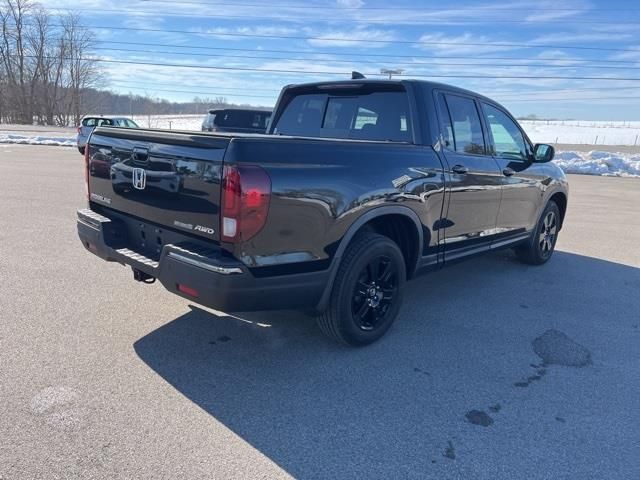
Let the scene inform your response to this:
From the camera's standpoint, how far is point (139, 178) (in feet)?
10.7

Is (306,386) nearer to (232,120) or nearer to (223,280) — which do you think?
(223,280)

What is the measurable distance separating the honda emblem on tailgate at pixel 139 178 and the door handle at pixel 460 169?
2.44 meters

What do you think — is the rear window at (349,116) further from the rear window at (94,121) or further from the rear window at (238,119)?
the rear window at (94,121)

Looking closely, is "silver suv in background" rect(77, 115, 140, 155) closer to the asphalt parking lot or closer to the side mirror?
the asphalt parking lot

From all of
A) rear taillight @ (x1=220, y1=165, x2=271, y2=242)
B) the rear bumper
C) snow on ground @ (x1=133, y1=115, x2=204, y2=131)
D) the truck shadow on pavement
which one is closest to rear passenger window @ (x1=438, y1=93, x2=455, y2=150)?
the truck shadow on pavement

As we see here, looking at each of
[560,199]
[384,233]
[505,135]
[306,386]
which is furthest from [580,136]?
[306,386]

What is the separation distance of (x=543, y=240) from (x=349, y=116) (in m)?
3.26

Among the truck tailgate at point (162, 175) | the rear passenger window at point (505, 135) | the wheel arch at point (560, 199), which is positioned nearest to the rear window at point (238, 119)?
the wheel arch at point (560, 199)

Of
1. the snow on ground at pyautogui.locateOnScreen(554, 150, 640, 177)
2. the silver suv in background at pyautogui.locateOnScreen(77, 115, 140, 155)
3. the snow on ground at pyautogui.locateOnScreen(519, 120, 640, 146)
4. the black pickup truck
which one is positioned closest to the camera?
the black pickup truck

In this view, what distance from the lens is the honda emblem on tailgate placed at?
3.24 metres

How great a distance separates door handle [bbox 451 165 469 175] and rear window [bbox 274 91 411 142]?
49cm

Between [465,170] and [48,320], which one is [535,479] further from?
[48,320]

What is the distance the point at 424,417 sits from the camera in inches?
111

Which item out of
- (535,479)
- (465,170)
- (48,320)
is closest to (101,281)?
(48,320)
